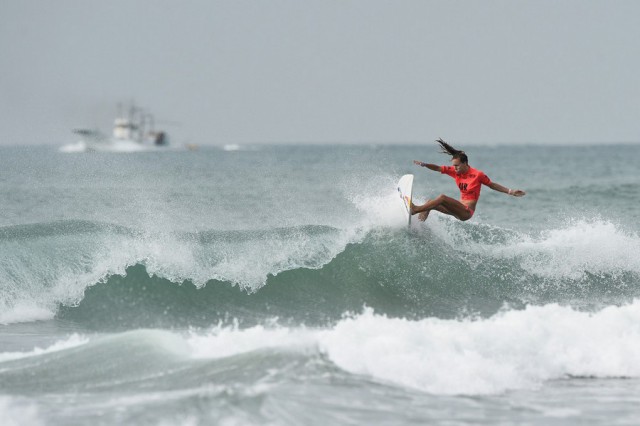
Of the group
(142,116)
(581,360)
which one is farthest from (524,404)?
(142,116)

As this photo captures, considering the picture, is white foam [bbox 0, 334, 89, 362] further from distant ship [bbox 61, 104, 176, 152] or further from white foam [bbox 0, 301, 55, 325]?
distant ship [bbox 61, 104, 176, 152]

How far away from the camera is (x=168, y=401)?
718cm

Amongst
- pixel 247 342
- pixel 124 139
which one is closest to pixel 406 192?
pixel 247 342

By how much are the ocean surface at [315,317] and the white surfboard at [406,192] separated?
302mm

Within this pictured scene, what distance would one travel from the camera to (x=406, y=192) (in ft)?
41.7

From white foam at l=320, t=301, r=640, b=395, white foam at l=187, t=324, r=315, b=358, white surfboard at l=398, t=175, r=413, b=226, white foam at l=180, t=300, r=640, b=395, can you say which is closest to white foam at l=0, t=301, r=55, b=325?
white foam at l=180, t=300, r=640, b=395

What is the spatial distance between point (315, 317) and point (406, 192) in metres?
2.56

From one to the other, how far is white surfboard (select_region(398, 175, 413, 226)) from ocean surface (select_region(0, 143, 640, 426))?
0.30 m

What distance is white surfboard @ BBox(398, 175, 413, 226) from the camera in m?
12.6

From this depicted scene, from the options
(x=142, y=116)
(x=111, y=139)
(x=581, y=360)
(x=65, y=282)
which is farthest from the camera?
(x=142, y=116)

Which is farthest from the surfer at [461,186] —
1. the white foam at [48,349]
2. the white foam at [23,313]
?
the white foam at [23,313]

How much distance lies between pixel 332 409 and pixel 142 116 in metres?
130

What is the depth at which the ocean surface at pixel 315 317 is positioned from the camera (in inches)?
287

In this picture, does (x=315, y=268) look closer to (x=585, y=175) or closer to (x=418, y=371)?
(x=418, y=371)
